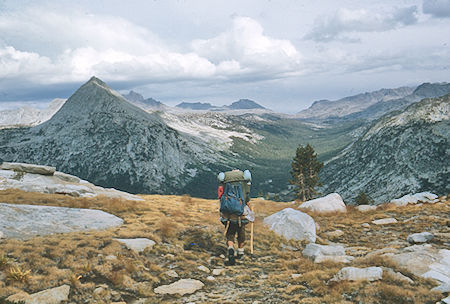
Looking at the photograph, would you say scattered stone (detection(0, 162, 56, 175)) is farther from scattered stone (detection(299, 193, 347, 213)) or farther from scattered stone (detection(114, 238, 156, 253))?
scattered stone (detection(299, 193, 347, 213))

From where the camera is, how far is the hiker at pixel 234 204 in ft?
43.1

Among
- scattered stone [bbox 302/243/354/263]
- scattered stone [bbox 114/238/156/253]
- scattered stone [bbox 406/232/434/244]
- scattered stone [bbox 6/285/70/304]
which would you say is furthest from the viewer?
scattered stone [bbox 406/232/434/244]

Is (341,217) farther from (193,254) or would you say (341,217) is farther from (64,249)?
(64,249)

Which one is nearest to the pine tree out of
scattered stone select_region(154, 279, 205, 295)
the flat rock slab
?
the flat rock slab

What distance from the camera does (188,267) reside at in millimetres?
12070

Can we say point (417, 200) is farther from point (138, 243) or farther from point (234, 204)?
point (138, 243)

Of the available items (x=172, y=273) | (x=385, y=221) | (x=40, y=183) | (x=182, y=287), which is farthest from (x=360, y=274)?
(x=40, y=183)

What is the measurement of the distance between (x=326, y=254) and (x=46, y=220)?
13.9m

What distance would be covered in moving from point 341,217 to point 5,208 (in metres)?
23.3

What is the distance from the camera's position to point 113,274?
987 centimetres

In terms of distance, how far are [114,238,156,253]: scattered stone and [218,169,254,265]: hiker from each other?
12.2 feet

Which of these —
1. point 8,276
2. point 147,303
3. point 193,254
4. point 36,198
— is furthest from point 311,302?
point 36,198

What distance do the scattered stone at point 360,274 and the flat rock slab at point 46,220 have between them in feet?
39.6

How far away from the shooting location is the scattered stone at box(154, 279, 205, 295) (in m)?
9.66
